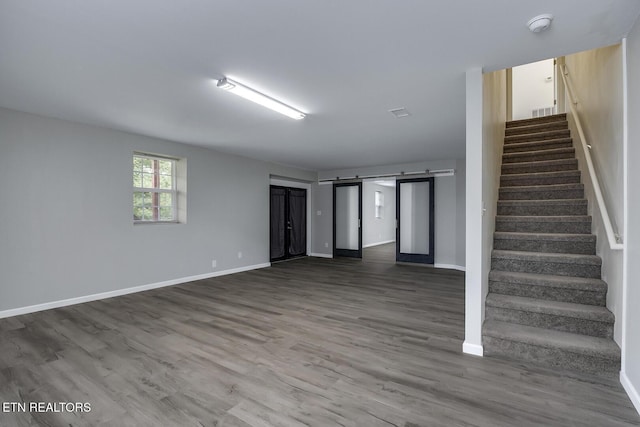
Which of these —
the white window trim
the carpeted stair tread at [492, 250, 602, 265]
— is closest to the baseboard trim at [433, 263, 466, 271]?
the carpeted stair tread at [492, 250, 602, 265]

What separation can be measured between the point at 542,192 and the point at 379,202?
7708mm

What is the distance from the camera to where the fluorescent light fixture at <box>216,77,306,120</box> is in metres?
2.78

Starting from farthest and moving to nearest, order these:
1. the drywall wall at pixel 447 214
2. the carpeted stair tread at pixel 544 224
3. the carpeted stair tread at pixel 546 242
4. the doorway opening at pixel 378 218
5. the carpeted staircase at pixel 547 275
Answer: the doorway opening at pixel 378 218 → the drywall wall at pixel 447 214 → the carpeted stair tread at pixel 544 224 → the carpeted stair tread at pixel 546 242 → the carpeted staircase at pixel 547 275

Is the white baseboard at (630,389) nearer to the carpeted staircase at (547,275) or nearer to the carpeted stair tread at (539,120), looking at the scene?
the carpeted staircase at (547,275)

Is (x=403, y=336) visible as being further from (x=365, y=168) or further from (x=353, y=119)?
(x=365, y=168)

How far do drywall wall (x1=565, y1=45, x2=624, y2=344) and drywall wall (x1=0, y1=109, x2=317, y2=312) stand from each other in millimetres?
A: 5605

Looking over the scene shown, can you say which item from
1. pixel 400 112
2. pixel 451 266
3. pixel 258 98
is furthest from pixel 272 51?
pixel 451 266

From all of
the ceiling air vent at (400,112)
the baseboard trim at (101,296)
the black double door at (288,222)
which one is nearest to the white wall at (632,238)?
the ceiling air vent at (400,112)

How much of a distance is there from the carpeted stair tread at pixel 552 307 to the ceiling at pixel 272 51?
208cm

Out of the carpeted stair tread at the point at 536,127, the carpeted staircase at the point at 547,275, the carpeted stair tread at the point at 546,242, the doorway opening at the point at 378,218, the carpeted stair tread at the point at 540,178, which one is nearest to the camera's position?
the carpeted staircase at the point at 547,275

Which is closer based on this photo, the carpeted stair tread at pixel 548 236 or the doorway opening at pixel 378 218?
the carpeted stair tread at pixel 548 236

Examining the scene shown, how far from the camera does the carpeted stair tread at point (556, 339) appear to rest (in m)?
2.22

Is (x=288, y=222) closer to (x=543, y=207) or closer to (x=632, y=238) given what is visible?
(x=543, y=207)

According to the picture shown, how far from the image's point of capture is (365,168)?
7852 mm
